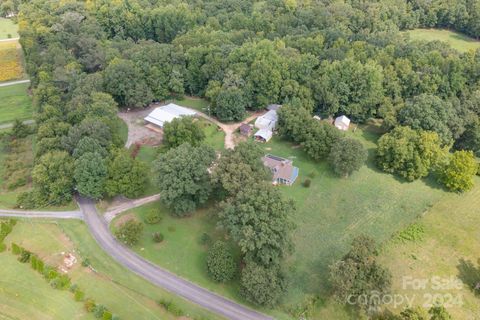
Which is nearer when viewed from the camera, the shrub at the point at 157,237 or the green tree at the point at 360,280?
the green tree at the point at 360,280

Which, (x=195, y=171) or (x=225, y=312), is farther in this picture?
(x=195, y=171)

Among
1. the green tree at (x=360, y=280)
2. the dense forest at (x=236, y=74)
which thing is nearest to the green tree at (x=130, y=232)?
the dense forest at (x=236, y=74)

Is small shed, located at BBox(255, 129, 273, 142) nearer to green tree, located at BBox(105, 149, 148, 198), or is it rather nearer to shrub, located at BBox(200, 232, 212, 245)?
green tree, located at BBox(105, 149, 148, 198)

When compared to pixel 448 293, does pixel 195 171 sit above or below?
above

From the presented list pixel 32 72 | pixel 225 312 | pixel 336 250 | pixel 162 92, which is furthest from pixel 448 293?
pixel 32 72

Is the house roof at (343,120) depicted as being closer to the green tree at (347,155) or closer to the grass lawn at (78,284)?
the green tree at (347,155)

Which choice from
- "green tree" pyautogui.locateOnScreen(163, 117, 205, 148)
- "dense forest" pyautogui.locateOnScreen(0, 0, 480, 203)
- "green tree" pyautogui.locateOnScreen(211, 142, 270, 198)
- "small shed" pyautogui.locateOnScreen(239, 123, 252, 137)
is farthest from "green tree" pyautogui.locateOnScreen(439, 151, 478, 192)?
"green tree" pyautogui.locateOnScreen(163, 117, 205, 148)

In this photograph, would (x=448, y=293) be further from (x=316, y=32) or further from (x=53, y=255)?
(x=316, y=32)
